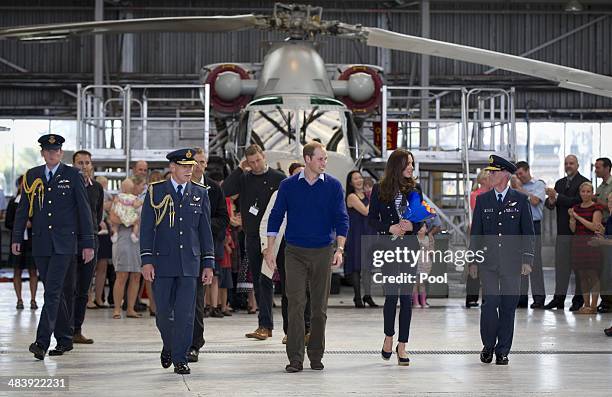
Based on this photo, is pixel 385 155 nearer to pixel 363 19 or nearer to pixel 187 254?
pixel 187 254

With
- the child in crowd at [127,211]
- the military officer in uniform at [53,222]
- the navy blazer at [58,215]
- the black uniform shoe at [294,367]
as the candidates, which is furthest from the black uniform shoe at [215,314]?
the black uniform shoe at [294,367]

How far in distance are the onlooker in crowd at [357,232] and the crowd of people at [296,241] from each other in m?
0.02

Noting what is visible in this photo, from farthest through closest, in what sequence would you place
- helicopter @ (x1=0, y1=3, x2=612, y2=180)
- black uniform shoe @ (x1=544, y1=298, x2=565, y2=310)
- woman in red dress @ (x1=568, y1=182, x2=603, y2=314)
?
black uniform shoe @ (x1=544, y1=298, x2=565, y2=310) < woman in red dress @ (x1=568, y1=182, x2=603, y2=314) < helicopter @ (x1=0, y1=3, x2=612, y2=180)

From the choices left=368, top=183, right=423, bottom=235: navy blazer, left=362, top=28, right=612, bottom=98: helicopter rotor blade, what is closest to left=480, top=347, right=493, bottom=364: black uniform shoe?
left=368, top=183, right=423, bottom=235: navy blazer

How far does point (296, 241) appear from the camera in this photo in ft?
29.5

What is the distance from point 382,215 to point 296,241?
0.89 metres

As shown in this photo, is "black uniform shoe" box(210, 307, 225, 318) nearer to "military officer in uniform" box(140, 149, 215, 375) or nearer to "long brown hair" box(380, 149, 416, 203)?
"long brown hair" box(380, 149, 416, 203)

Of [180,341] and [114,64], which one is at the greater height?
[114,64]

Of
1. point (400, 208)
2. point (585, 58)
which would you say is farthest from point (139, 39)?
point (400, 208)

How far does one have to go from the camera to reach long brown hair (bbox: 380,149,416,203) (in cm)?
936

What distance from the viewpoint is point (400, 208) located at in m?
9.46

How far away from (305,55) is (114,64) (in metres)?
14.0

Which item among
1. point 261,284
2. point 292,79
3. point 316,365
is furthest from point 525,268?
point 292,79

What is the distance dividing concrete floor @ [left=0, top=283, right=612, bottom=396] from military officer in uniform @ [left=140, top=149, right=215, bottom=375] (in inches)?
13.0
